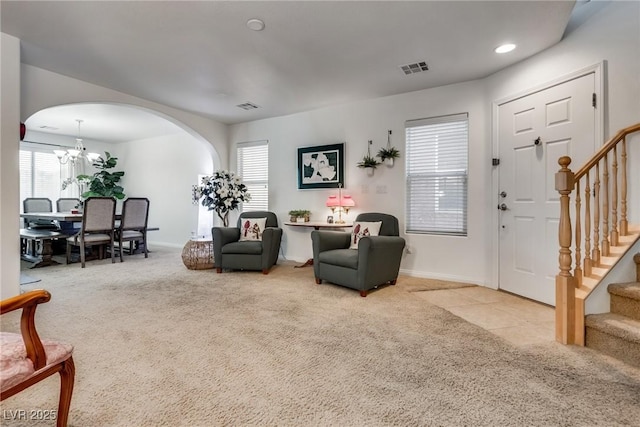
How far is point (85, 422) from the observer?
1.35 m

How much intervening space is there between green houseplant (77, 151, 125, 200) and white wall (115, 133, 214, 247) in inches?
15.6

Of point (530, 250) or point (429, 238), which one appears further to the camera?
point (429, 238)

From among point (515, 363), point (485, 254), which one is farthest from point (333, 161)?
point (515, 363)

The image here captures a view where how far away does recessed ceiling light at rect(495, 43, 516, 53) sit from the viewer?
2.89 metres

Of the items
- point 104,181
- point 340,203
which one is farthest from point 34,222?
point 340,203

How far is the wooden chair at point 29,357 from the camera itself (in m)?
1.07

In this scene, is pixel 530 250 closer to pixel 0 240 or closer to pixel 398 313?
pixel 398 313

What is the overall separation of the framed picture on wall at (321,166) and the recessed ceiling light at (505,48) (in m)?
2.24

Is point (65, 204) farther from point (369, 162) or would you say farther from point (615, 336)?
point (615, 336)

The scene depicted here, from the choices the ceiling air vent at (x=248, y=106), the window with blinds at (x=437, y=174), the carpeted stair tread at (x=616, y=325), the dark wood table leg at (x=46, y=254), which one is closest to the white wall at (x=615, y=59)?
the carpeted stair tread at (x=616, y=325)

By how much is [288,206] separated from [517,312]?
11.5 ft

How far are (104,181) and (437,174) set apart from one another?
7.25m

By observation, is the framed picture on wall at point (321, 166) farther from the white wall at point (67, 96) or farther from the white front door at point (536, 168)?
the white front door at point (536, 168)

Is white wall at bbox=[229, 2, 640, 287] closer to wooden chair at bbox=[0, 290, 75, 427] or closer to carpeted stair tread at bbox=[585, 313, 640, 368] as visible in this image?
carpeted stair tread at bbox=[585, 313, 640, 368]
